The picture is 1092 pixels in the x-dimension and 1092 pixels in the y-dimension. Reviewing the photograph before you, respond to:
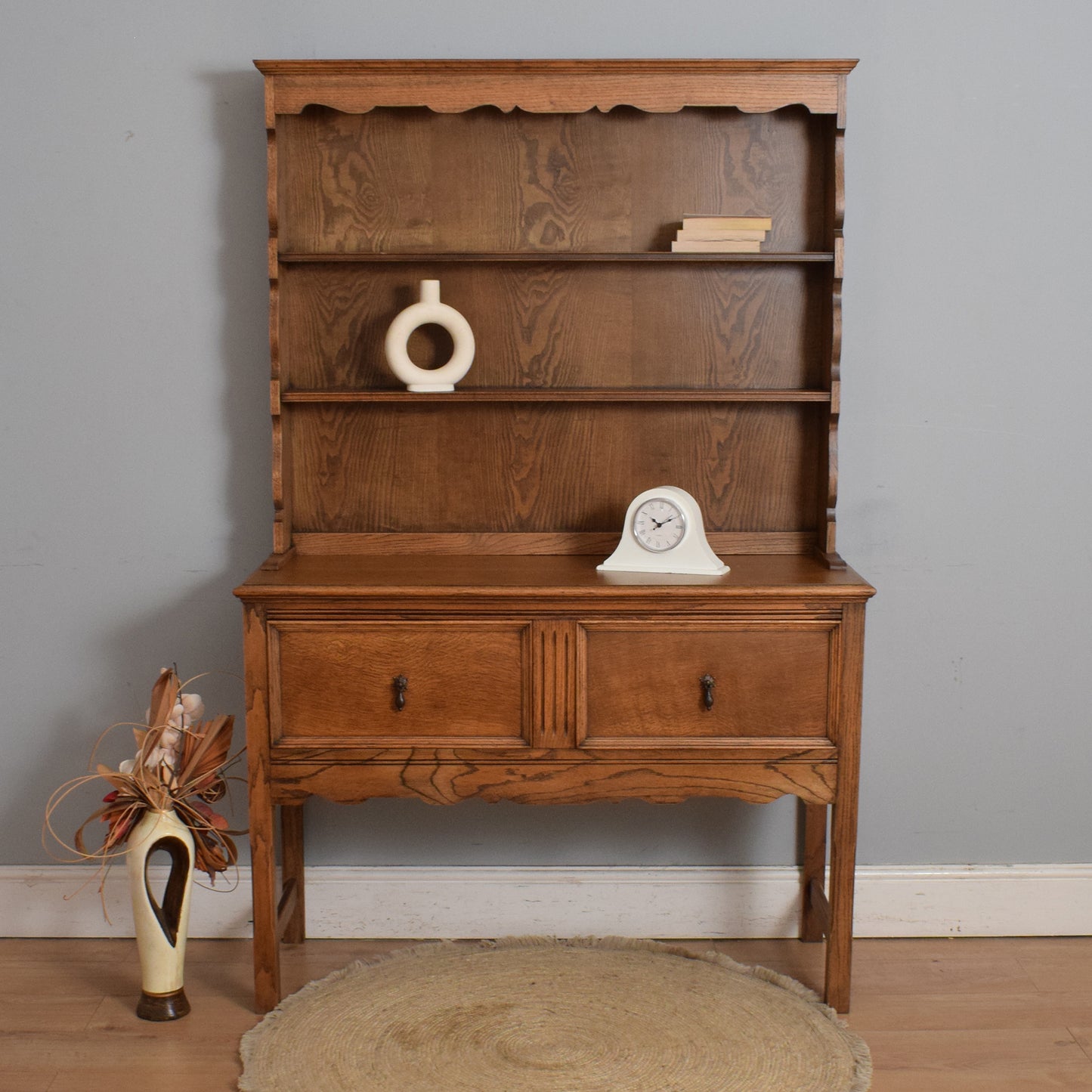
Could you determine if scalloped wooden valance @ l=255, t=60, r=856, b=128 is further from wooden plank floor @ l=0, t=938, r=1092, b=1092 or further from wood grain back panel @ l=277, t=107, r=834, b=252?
wooden plank floor @ l=0, t=938, r=1092, b=1092

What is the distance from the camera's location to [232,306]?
2.83 meters

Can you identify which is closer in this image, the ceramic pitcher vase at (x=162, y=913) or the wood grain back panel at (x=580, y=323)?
the ceramic pitcher vase at (x=162, y=913)

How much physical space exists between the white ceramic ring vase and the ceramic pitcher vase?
1122 millimetres

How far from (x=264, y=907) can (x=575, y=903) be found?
814 millimetres

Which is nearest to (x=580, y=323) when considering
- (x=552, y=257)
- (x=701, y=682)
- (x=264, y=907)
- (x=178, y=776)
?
(x=552, y=257)

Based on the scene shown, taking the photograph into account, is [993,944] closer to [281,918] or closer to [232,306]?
[281,918]

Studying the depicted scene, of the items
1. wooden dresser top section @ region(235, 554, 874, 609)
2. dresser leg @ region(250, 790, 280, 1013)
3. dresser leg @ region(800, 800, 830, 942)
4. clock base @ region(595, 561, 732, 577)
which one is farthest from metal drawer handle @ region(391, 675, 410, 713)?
dresser leg @ region(800, 800, 830, 942)

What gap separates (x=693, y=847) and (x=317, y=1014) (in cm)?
101

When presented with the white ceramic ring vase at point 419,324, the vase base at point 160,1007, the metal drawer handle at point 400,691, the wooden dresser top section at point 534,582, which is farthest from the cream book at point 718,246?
the vase base at point 160,1007

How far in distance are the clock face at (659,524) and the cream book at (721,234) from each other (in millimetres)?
612

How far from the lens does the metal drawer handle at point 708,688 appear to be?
2471mm

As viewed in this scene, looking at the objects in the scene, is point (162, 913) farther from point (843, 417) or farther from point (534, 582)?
point (843, 417)

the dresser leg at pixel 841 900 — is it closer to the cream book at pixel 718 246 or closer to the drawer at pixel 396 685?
the drawer at pixel 396 685

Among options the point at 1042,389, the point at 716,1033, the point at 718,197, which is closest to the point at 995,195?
the point at 1042,389
